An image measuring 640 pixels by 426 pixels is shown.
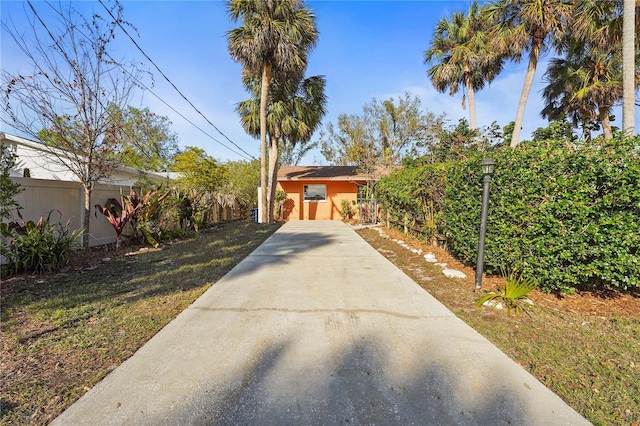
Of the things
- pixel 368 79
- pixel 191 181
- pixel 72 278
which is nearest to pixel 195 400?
pixel 72 278

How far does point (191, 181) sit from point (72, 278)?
631cm

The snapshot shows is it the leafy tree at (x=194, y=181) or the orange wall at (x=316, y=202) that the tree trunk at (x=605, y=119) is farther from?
the leafy tree at (x=194, y=181)

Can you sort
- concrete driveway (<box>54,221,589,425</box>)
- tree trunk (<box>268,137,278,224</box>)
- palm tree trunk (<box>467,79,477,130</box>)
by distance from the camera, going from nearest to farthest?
1. concrete driveway (<box>54,221,589,425</box>)
2. tree trunk (<box>268,137,278,224</box>)
3. palm tree trunk (<box>467,79,477,130</box>)

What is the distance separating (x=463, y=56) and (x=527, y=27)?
444 cm

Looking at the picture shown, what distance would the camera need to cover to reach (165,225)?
8.42 meters

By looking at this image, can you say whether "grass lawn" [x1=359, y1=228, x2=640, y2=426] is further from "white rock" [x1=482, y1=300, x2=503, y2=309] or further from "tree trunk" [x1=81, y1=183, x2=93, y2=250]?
"tree trunk" [x1=81, y1=183, x2=93, y2=250]

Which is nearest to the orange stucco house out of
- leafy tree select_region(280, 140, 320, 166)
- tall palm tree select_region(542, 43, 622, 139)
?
tall palm tree select_region(542, 43, 622, 139)

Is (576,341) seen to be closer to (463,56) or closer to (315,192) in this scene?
(315,192)

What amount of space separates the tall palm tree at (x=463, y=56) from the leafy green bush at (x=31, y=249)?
669 inches

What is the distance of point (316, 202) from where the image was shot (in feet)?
56.7

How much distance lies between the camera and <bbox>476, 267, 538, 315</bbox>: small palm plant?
11.9 feet

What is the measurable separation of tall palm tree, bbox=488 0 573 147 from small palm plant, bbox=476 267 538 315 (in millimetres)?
10654

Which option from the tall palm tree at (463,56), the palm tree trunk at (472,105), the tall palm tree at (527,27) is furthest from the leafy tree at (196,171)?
the palm tree trunk at (472,105)

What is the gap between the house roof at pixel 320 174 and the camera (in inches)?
642
